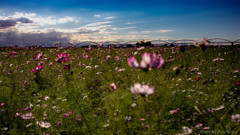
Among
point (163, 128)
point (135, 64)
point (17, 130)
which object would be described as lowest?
point (17, 130)

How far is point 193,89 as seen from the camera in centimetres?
313

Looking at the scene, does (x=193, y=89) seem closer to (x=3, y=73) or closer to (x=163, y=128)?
(x=163, y=128)

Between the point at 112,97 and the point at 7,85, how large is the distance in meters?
3.27

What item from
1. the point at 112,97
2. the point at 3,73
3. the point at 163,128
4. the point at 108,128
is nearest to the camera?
the point at 163,128

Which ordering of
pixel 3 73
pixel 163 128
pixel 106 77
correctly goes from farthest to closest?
pixel 3 73
pixel 106 77
pixel 163 128

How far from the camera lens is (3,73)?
5418mm

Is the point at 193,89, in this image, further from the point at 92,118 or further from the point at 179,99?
the point at 92,118

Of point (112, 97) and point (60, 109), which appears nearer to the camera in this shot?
point (60, 109)

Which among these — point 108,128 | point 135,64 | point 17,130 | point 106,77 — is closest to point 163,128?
Answer: point 108,128

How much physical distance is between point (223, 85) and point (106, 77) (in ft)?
9.63

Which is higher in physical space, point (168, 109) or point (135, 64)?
point (135, 64)

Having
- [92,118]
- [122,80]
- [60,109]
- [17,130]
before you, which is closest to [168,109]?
[92,118]

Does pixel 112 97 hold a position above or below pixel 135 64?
below

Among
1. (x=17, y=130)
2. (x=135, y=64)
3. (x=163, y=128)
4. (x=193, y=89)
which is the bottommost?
(x=17, y=130)
